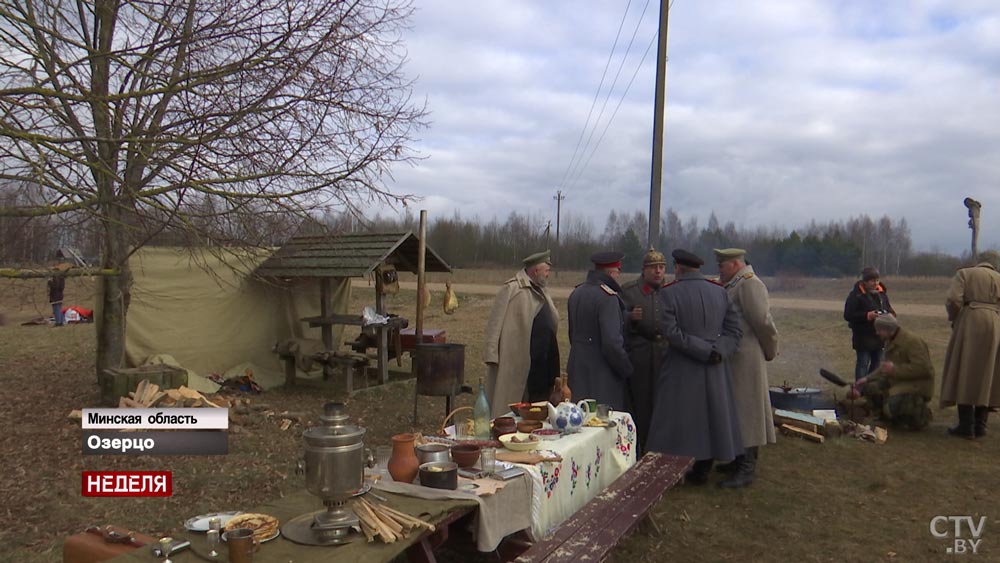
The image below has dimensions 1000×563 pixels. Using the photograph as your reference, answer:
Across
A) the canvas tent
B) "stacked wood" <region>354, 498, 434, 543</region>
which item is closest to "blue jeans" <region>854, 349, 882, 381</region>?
the canvas tent

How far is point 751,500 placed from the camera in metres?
5.23

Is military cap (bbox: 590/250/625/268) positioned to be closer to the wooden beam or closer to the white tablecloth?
the white tablecloth

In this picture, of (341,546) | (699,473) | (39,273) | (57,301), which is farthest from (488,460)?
(57,301)

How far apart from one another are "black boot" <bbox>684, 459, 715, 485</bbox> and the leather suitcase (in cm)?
397

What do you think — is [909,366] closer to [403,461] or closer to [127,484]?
[403,461]

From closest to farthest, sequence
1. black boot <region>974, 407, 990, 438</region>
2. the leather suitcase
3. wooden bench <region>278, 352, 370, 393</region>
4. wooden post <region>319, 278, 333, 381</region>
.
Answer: the leather suitcase
black boot <region>974, 407, 990, 438</region>
wooden bench <region>278, 352, 370, 393</region>
wooden post <region>319, 278, 333, 381</region>

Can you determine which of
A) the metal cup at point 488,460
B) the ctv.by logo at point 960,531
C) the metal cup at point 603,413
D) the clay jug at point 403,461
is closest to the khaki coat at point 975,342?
the ctv.by logo at point 960,531

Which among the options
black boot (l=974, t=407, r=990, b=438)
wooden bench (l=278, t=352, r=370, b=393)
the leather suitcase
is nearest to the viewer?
the leather suitcase

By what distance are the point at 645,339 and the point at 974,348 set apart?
139 inches

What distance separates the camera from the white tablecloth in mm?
3359

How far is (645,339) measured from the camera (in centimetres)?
599

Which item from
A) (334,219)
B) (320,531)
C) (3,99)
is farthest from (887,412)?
(3,99)

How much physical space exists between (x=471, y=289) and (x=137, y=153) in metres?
24.0

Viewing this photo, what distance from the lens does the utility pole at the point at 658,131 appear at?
895 cm
